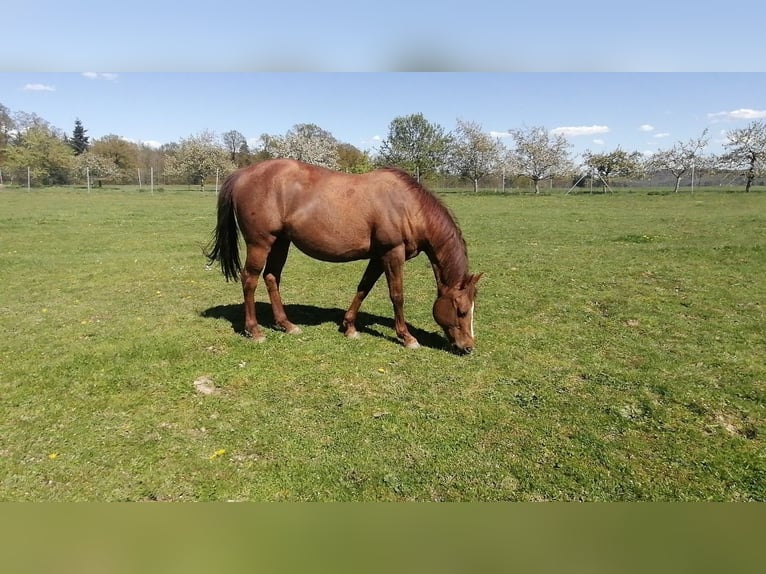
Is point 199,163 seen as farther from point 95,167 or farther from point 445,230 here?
point 445,230

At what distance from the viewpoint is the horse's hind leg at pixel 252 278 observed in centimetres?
571

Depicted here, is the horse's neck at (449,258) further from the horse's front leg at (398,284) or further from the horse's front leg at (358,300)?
the horse's front leg at (358,300)

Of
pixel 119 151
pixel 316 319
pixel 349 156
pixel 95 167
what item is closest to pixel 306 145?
pixel 349 156

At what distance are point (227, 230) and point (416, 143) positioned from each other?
4664 cm

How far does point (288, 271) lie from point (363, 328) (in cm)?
427

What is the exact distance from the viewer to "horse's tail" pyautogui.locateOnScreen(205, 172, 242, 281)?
5.77 metres

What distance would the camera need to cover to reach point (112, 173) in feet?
155

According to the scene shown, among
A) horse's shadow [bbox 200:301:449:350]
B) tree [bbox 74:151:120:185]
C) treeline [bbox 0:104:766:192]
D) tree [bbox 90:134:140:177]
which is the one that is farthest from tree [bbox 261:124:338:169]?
horse's shadow [bbox 200:301:449:350]

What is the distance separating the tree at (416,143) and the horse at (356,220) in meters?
44.5

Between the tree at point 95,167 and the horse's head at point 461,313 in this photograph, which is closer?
the horse's head at point 461,313

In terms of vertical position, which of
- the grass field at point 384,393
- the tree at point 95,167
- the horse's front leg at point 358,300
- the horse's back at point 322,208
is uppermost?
the tree at point 95,167

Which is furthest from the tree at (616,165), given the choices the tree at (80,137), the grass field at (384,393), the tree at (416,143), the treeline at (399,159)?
the tree at (80,137)

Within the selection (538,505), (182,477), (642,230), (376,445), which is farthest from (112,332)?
(642,230)

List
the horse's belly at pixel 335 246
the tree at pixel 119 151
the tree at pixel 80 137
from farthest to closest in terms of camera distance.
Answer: the tree at pixel 80 137 → the tree at pixel 119 151 → the horse's belly at pixel 335 246
